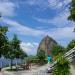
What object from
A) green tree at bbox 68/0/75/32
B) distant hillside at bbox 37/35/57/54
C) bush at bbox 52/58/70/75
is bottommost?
bush at bbox 52/58/70/75

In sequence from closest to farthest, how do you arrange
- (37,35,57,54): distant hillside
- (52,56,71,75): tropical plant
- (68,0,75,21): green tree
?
(52,56,71,75): tropical plant → (68,0,75,21): green tree → (37,35,57,54): distant hillside

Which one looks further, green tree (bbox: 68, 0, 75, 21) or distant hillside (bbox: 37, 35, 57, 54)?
distant hillside (bbox: 37, 35, 57, 54)

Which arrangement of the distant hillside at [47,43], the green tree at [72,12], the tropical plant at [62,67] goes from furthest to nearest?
the distant hillside at [47,43]
the green tree at [72,12]
the tropical plant at [62,67]

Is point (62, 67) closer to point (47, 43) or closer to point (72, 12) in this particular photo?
point (72, 12)

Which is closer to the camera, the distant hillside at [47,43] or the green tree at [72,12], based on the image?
the green tree at [72,12]

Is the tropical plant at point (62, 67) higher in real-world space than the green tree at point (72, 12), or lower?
lower

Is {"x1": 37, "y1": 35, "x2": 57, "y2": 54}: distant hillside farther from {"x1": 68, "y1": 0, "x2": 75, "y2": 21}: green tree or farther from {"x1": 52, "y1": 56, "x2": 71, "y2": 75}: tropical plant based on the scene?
{"x1": 52, "y1": 56, "x2": 71, "y2": 75}: tropical plant

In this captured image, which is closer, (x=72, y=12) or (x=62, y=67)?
(x=62, y=67)

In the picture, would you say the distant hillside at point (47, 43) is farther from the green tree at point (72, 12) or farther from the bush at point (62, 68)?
the bush at point (62, 68)

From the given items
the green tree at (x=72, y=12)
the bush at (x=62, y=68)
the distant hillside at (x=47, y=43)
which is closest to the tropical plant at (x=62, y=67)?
the bush at (x=62, y=68)

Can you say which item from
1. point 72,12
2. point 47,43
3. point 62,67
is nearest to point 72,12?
point 72,12

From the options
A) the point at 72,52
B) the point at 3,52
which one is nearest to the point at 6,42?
the point at 3,52

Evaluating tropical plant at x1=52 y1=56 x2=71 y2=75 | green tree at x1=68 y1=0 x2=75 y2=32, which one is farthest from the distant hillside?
tropical plant at x1=52 y1=56 x2=71 y2=75

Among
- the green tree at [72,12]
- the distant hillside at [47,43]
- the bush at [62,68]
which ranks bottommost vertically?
the bush at [62,68]
